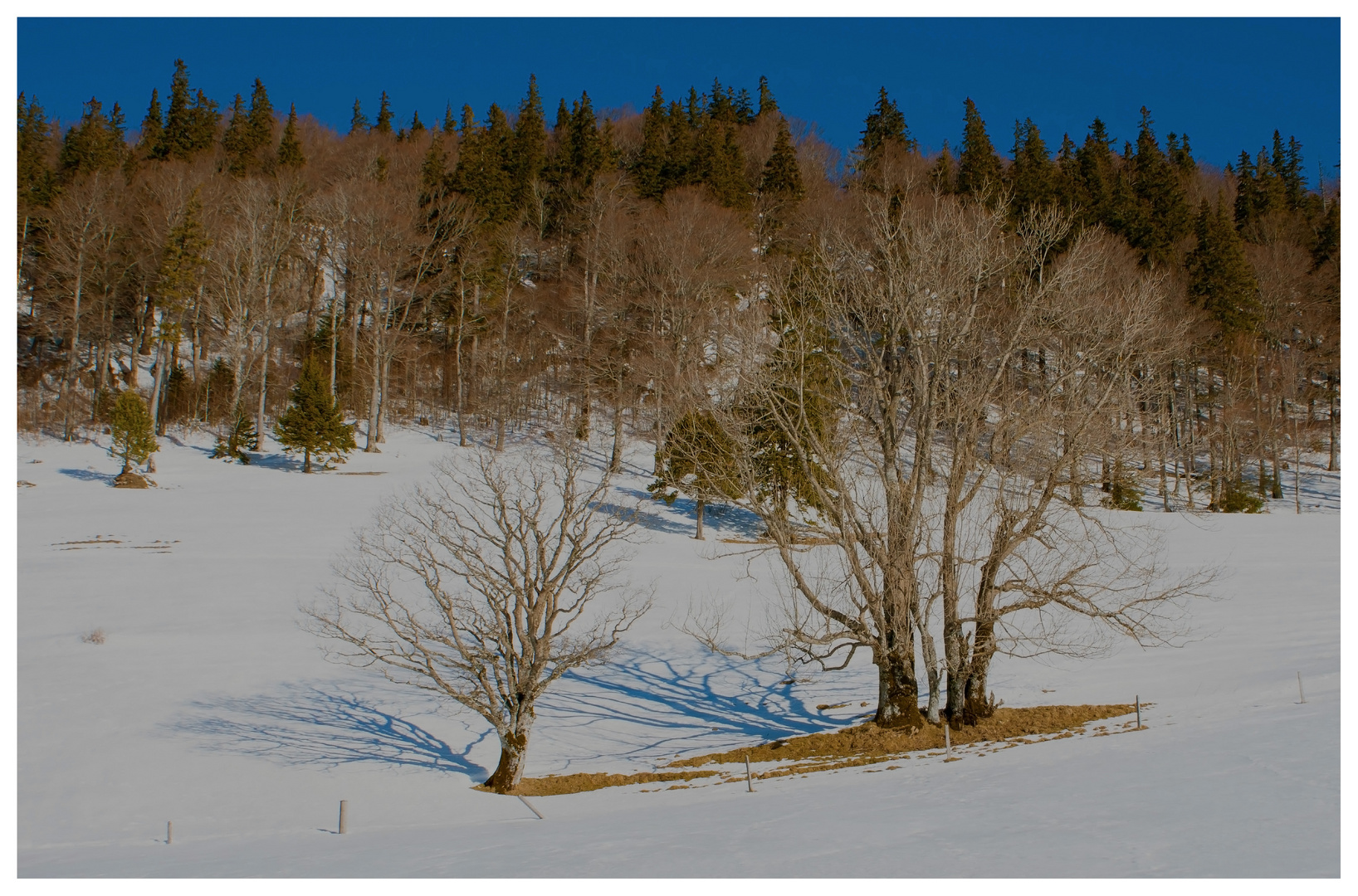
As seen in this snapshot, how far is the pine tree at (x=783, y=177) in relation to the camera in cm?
6053

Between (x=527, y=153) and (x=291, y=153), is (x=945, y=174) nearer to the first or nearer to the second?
(x=527, y=153)

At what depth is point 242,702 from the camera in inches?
680

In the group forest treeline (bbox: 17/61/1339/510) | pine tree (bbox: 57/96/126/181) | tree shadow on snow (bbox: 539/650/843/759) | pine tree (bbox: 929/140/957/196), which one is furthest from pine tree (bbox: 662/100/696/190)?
tree shadow on snow (bbox: 539/650/843/759)

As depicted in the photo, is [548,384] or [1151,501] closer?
[1151,501]

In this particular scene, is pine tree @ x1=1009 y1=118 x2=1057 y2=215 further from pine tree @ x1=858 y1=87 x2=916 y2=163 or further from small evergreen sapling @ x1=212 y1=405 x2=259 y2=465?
small evergreen sapling @ x1=212 y1=405 x2=259 y2=465

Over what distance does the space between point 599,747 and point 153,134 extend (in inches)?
2783

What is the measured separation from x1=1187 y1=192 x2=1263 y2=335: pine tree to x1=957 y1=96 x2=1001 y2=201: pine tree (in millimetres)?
12494

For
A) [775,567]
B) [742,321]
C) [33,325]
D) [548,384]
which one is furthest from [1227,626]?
[33,325]

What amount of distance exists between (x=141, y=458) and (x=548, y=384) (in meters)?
21.0

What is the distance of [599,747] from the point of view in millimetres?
16156

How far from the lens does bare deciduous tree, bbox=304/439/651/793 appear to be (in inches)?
554

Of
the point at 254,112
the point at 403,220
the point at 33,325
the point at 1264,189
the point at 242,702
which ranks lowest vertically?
the point at 242,702

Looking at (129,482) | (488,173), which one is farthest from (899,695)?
(488,173)
